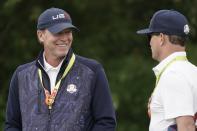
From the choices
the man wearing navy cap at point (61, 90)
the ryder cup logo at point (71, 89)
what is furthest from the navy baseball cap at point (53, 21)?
the ryder cup logo at point (71, 89)

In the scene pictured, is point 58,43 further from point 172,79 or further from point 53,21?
point 172,79

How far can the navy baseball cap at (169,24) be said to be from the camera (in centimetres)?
738

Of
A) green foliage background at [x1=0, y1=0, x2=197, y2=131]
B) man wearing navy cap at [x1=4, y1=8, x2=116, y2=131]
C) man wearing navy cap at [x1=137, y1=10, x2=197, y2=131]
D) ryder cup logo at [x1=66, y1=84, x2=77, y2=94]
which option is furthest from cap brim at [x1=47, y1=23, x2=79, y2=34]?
green foliage background at [x1=0, y1=0, x2=197, y2=131]

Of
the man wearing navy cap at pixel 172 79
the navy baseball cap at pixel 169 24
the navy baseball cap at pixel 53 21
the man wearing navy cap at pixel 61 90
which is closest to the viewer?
the man wearing navy cap at pixel 172 79

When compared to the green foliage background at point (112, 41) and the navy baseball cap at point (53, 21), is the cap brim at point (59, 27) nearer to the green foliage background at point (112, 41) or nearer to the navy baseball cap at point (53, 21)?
the navy baseball cap at point (53, 21)

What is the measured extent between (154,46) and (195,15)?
6904mm

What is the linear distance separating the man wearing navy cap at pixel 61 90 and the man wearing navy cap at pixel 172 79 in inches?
25.3

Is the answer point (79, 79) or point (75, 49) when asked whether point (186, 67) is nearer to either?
point (79, 79)

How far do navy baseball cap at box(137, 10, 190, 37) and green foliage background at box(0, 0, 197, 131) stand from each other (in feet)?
21.1

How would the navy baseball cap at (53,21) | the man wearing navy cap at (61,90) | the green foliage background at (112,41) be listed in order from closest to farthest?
the man wearing navy cap at (61,90) < the navy baseball cap at (53,21) < the green foliage background at (112,41)

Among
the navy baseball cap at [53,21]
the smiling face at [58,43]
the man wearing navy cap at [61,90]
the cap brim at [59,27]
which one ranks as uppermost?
the navy baseball cap at [53,21]

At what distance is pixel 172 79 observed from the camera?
7.12m

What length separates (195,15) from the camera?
14.2m

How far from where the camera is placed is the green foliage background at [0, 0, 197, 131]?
47.6 feet
